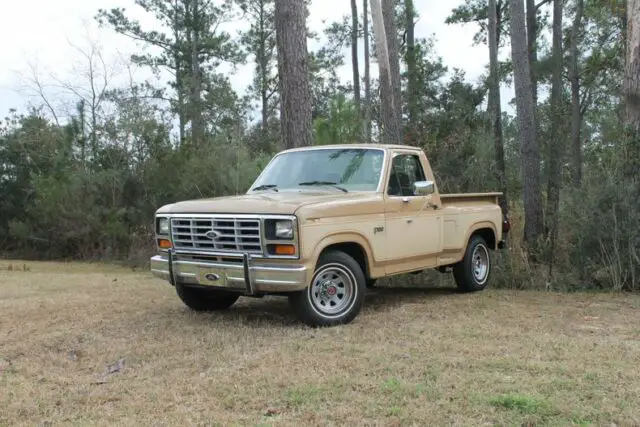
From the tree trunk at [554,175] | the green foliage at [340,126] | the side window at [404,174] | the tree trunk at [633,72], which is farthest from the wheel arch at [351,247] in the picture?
the green foliage at [340,126]

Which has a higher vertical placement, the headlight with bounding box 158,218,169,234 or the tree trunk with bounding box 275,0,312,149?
the tree trunk with bounding box 275,0,312,149

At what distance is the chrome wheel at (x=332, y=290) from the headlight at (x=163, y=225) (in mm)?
1872

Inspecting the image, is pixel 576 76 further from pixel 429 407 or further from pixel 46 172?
pixel 429 407

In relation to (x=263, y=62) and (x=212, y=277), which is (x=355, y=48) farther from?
(x=212, y=277)

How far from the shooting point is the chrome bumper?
6.20 meters

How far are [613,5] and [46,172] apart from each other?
63.5 feet

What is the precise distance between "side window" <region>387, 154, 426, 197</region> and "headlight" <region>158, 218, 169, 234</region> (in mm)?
2590

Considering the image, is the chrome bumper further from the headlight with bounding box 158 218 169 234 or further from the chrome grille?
the headlight with bounding box 158 218 169 234

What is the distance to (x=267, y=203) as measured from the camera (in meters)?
6.46

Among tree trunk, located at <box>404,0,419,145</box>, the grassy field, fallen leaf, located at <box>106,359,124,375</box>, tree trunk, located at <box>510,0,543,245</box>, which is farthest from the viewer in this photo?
tree trunk, located at <box>404,0,419,145</box>

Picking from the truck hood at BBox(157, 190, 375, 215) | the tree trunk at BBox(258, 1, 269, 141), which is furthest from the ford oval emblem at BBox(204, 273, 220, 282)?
the tree trunk at BBox(258, 1, 269, 141)

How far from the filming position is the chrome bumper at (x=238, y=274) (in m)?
6.20

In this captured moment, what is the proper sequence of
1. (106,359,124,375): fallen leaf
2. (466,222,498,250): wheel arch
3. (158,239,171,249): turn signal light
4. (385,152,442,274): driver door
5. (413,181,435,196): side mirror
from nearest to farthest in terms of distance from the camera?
(106,359,124,375): fallen leaf
(158,239,171,249): turn signal light
(385,152,442,274): driver door
(413,181,435,196): side mirror
(466,222,498,250): wheel arch

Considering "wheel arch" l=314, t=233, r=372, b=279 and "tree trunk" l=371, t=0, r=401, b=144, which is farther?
"tree trunk" l=371, t=0, r=401, b=144
